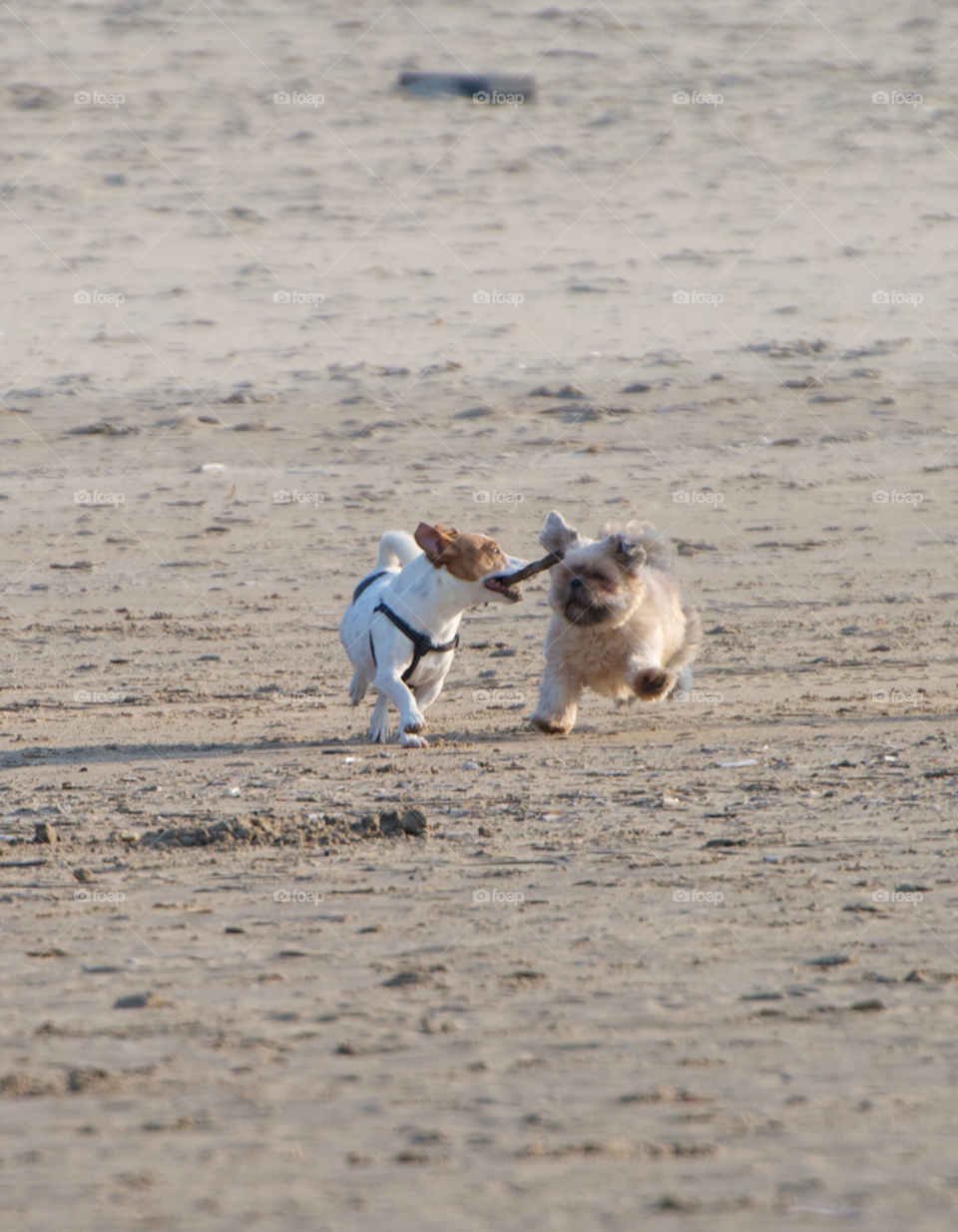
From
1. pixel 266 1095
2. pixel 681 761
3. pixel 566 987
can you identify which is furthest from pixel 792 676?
pixel 266 1095

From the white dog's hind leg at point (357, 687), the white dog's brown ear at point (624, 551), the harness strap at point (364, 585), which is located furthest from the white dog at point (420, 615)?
the white dog's brown ear at point (624, 551)

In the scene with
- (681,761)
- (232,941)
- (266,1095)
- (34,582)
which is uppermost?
(266,1095)

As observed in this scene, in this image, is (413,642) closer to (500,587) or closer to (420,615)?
(420,615)

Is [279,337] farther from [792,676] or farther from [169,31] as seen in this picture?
[169,31]

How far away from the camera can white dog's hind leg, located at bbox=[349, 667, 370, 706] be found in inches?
325

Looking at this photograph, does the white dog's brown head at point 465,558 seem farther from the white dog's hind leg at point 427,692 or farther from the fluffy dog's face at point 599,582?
the white dog's hind leg at point 427,692

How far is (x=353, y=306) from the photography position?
621 inches

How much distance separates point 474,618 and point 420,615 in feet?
8.58

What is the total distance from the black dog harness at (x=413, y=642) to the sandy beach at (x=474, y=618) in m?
0.43

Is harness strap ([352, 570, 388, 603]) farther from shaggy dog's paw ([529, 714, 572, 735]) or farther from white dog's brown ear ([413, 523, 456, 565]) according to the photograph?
shaggy dog's paw ([529, 714, 572, 735])

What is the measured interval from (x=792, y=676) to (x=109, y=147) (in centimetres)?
1413

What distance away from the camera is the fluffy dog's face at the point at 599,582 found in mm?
7680

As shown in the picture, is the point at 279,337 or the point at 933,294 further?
the point at 933,294

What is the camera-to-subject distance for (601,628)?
7742 millimetres
